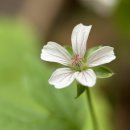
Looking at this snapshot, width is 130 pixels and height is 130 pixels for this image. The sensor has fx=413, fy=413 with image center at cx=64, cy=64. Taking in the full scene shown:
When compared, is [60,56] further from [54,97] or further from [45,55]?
[54,97]

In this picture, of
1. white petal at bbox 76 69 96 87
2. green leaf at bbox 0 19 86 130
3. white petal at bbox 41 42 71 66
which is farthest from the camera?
green leaf at bbox 0 19 86 130

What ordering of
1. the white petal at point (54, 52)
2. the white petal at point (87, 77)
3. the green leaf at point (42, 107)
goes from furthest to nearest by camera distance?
the green leaf at point (42, 107), the white petal at point (54, 52), the white petal at point (87, 77)

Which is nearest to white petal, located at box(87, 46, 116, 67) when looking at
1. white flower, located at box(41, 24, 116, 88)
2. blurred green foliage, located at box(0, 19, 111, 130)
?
white flower, located at box(41, 24, 116, 88)

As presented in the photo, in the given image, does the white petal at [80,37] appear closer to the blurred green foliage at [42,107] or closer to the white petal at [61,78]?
the white petal at [61,78]

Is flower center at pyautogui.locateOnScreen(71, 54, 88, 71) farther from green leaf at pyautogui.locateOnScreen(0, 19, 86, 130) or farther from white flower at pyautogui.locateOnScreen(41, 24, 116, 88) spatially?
green leaf at pyautogui.locateOnScreen(0, 19, 86, 130)

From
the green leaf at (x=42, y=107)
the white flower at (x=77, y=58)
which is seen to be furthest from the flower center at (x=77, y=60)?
the green leaf at (x=42, y=107)
